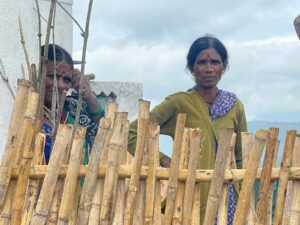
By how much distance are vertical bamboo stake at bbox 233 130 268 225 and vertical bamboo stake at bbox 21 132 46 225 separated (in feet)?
2.39

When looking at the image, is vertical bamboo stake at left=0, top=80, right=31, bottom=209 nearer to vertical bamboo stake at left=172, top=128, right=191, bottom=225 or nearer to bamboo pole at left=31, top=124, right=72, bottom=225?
bamboo pole at left=31, top=124, right=72, bottom=225

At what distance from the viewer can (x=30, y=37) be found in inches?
229

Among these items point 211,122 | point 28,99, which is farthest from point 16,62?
point 28,99

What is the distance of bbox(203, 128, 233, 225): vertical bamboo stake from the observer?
253cm

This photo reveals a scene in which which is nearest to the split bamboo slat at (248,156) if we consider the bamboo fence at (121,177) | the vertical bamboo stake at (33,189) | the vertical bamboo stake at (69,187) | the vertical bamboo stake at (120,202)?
the bamboo fence at (121,177)

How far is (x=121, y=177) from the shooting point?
2539mm

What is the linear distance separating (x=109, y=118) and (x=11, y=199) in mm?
449

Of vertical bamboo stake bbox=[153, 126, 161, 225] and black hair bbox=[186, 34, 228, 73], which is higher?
black hair bbox=[186, 34, 228, 73]

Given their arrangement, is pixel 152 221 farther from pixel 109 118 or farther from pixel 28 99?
pixel 28 99

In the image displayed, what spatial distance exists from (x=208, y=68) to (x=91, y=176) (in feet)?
4.95

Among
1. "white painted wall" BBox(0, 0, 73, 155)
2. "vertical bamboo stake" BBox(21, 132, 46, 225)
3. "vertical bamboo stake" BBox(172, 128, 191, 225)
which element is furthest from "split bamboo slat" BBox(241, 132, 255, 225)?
"white painted wall" BBox(0, 0, 73, 155)

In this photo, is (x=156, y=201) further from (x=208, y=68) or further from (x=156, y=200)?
(x=208, y=68)

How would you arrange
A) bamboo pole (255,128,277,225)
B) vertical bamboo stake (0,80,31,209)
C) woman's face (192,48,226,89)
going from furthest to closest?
woman's face (192,48,226,89) → bamboo pole (255,128,277,225) → vertical bamboo stake (0,80,31,209)

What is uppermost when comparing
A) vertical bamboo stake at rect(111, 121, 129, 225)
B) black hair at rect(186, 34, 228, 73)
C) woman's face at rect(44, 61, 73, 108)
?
black hair at rect(186, 34, 228, 73)
